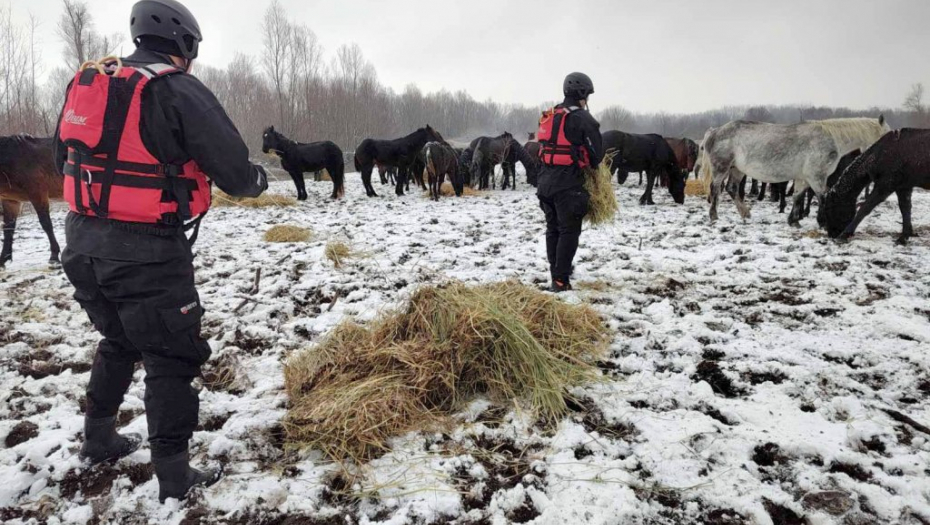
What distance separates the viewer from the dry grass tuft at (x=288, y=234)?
23.8 ft

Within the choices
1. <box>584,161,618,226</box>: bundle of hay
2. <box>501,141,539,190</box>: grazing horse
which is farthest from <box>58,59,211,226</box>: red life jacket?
<box>501,141,539,190</box>: grazing horse

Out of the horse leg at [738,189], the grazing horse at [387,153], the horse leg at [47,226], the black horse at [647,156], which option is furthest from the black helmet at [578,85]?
the grazing horse at [387,153]

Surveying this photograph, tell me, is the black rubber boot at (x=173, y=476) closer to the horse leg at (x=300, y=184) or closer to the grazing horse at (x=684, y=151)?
the horse leg at (x=300, y=184)

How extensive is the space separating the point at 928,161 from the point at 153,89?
A: 8.21m

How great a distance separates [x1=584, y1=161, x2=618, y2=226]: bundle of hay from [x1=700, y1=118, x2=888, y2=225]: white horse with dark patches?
13.3 feet

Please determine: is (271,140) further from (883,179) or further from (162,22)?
(883,179)

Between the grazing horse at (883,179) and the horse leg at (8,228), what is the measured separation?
1115cm

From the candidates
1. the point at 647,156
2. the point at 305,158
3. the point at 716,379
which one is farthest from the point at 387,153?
the point at 716,379

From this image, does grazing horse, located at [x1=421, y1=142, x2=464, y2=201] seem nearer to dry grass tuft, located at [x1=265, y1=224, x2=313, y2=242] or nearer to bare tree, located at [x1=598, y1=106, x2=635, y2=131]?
dry grass tuft, located at [x1=265, y1=224, x2=313, y2=242]

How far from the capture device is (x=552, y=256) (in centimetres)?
496

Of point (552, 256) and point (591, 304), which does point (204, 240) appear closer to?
point (552, 256)

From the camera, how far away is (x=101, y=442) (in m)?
2.29

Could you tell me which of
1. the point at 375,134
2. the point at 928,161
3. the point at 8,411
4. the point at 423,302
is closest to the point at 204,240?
the point at 8,411

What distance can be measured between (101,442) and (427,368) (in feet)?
5.61
